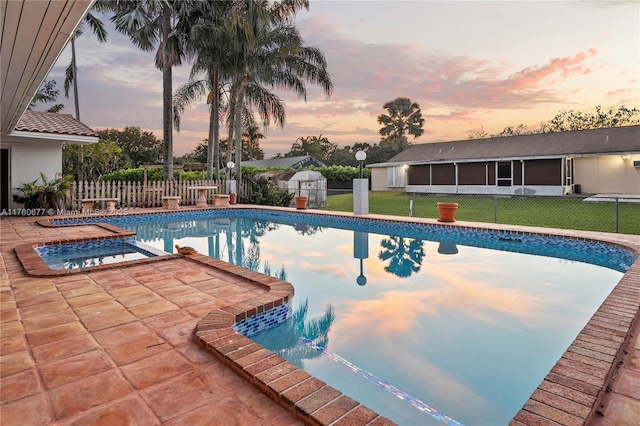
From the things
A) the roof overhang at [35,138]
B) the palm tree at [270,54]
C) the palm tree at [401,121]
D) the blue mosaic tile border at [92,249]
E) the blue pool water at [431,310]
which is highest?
the palm tree at [401,121]

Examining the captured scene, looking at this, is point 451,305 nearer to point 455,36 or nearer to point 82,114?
point 455,36

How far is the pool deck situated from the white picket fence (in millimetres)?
10293

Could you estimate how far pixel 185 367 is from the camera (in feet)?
7.77

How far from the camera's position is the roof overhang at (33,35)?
2.95 m

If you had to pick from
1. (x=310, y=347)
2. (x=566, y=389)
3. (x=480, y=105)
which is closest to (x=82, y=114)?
(x=480, y=105)

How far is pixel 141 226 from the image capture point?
36.7ft

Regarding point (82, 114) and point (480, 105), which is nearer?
point (480, 105)

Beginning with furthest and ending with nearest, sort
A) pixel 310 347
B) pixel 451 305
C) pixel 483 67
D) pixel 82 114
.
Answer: pixel 82 114 → pixel 483 67 → pixel 451 305 → pixel 310 347

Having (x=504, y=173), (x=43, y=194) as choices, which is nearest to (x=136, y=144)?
(x=43, y=194)

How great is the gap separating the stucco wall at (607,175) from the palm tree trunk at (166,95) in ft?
71.2

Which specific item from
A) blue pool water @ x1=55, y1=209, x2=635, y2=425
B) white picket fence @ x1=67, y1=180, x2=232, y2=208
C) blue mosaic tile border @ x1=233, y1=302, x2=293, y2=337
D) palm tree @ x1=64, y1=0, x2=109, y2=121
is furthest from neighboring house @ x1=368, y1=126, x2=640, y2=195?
blue mosaic tile border @ x1=233, y1=302, x2=293, y2=337

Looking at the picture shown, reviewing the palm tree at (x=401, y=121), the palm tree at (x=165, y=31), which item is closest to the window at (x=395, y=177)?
the palm tree at (x=401, y=121)

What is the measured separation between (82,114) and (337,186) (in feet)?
65.0

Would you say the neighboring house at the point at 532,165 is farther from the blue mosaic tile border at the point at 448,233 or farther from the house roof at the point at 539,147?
the blue mosaic tile border at the point at 448,233
